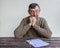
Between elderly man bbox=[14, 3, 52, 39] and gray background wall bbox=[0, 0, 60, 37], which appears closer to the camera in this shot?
elderly man bbox=[14, 3, 52, 39]

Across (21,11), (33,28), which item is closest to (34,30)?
(33,28)

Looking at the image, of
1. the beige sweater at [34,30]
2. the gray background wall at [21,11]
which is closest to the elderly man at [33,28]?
the beige sweater at [34,30]

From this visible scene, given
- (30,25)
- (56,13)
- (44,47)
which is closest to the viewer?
(44,47)

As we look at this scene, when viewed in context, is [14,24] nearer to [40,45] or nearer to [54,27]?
[54,27]

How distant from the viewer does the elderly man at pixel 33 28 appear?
1980 mm

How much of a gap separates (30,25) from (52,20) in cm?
115

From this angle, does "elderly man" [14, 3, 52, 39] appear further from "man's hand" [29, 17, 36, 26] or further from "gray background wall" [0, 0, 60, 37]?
"gray background wall" [0, 0, 60, 37]

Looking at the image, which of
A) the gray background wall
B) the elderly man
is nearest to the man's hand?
the elderly man

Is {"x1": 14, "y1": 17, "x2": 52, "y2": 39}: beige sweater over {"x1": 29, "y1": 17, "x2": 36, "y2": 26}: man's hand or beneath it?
beneath

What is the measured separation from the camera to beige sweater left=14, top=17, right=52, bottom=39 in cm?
197

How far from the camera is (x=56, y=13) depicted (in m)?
3.09

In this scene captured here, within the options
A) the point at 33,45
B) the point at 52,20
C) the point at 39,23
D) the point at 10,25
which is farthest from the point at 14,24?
the point at 33,45

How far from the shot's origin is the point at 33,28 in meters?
2.08

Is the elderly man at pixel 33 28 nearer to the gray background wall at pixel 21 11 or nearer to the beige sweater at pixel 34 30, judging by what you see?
the beige sweater at pixel 34 30
